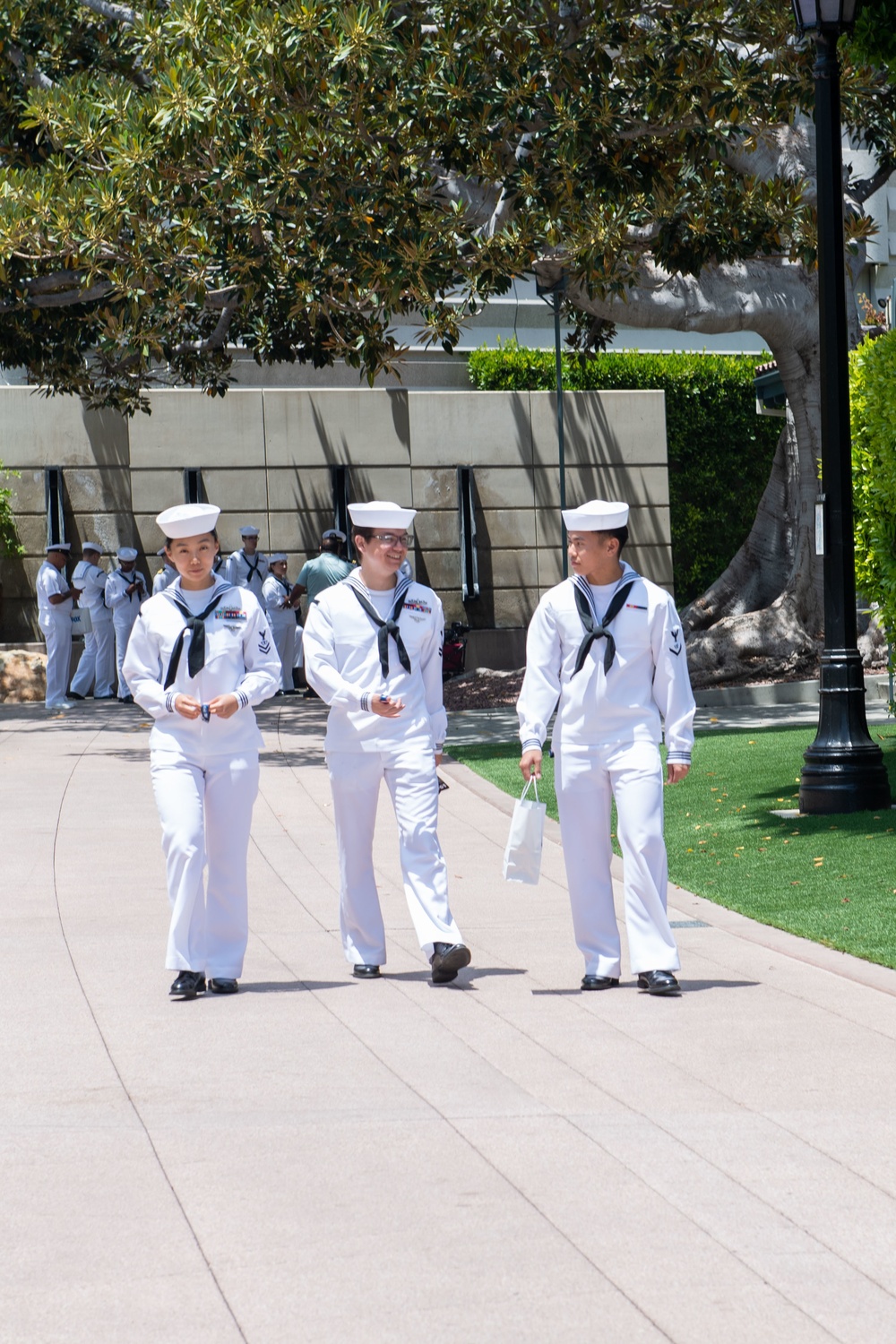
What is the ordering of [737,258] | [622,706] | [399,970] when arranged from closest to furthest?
[622,706] < [399,970] < [737,258]

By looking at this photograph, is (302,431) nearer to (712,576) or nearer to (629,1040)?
(712,576)

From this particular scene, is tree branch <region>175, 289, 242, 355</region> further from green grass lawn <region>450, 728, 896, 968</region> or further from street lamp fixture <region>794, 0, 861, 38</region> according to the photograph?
street lamp fixture <region>794, 0, 861, 38</region>

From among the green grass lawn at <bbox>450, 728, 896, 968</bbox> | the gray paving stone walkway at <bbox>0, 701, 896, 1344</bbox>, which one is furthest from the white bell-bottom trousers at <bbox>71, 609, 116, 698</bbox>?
the gray paving stone walkway at <bbox>0, 701, 896, 1344</bbox>

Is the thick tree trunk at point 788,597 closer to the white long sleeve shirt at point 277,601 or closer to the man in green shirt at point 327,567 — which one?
the man in green shirt at point 327,567

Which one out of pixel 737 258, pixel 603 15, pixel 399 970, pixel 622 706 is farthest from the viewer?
pixel 737 258

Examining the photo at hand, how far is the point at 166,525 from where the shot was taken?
21.8 ft

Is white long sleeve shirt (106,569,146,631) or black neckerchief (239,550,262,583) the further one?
black neckerchief (239,550,262,583)

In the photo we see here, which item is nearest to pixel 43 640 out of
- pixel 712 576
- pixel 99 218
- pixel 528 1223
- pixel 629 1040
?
pixel 99 218

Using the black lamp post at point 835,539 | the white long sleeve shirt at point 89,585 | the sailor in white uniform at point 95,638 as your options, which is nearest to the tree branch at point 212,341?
the sailor in white uniform at point 95,638

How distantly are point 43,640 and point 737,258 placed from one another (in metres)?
10.3

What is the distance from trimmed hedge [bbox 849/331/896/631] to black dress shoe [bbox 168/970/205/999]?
6233 millimetres

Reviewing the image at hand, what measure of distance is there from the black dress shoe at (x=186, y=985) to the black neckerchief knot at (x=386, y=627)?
1.45 metres

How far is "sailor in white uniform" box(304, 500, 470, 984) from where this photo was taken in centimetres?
673

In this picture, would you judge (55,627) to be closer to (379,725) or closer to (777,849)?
(777,849)
